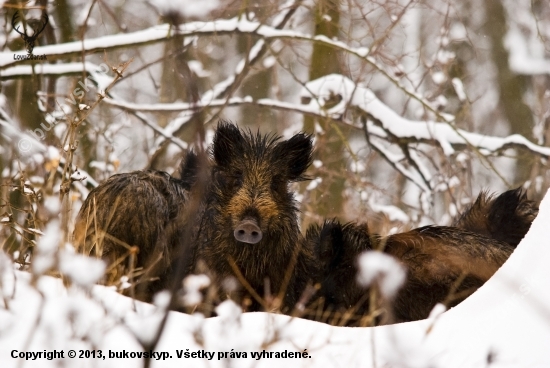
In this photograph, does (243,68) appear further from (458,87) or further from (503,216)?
(503,216)

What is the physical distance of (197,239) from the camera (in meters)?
6.04

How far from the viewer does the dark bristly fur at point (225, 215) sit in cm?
577

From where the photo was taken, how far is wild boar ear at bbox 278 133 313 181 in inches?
240

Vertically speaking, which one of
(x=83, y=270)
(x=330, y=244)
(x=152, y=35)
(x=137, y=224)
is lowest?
(x=83, y=270)

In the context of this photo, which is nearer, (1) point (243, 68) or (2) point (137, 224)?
(2) point (137, 224)

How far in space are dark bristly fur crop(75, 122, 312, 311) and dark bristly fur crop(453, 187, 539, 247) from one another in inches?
63.7

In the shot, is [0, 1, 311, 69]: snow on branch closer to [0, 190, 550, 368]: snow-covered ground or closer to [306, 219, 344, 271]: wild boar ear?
[306, 219, 344, 271]: wild boar ear

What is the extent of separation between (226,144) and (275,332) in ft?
7.72

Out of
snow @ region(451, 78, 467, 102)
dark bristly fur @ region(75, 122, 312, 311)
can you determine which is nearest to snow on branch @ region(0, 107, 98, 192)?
dark bristly fur @ region(75, 122, 312, 311)

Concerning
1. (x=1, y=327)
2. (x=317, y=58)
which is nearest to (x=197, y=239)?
(x=1, y=327)

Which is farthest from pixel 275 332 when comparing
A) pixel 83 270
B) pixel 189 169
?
pixel 189 169

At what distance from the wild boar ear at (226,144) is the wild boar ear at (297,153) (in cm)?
36

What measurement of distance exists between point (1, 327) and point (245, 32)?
5.36 m

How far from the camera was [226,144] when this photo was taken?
237 inches
